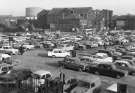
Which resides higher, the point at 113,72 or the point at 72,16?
the point at 72,16

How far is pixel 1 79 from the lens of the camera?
48.0 feet

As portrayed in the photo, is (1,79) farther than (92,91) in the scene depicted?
Yes

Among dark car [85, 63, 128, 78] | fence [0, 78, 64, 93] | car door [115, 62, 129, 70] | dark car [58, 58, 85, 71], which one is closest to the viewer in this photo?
fence [0, 78, 64, 93]

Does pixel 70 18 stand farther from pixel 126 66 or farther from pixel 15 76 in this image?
pixel 15 76

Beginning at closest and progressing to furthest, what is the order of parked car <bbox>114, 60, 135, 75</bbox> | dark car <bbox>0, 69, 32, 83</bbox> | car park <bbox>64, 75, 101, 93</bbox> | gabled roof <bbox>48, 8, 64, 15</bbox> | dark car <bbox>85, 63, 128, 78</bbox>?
1. car park <bbox>64, 75, 101, 93</bbox>
2. dark car <bbox>0, 69, 32, 83</bbox>
3. dark car <bbox>85, 63, 128, 78</bbox>
4. parked car <bbox>114, 60, 135, 75</bbox>
5. gabled roof <bbox>48, 8, 64, 15</bbox>

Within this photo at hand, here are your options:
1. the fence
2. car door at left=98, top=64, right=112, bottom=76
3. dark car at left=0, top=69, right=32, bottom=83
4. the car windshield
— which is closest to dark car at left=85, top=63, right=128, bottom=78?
car door at left=98, top=64, right=112, bottom=76

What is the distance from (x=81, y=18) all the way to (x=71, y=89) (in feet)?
209

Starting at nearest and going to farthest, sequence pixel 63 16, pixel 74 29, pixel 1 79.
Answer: pixel 1 79, pixel 74 29, pixel 63 16

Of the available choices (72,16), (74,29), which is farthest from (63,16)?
(74,29)

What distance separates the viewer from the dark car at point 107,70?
53.2 feet

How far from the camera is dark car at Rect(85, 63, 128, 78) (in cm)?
1622

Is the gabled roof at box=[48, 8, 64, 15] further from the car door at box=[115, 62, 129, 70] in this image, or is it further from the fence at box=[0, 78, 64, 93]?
the fence at box=[0, 78, 64, 93]

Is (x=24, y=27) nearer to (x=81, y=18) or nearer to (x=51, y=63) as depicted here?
(x=81, y=18)

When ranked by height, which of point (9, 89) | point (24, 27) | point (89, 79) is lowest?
point (9, 89)
